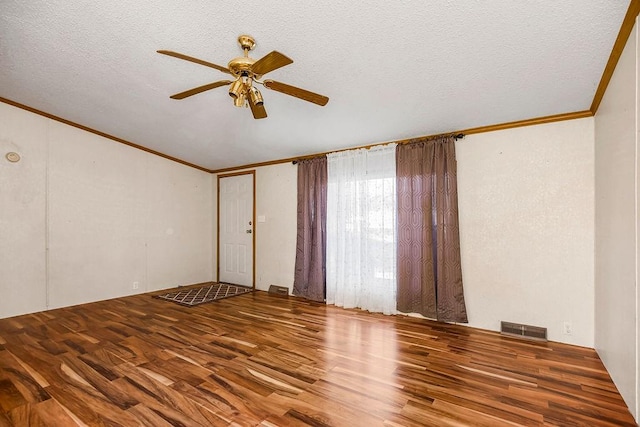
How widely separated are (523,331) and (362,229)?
2.10m

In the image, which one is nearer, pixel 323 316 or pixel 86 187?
pixel 323 316

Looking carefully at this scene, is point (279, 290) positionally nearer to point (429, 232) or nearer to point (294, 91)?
point (429, 232)

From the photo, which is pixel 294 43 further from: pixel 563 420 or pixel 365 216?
pixel 563 420

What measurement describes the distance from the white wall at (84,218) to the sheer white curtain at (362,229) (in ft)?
10.0

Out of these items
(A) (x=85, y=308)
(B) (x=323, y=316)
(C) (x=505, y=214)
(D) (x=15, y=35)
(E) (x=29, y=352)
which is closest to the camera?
(D) (x=15, y=35)

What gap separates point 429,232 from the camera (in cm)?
351

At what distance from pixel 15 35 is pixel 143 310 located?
3206 mm

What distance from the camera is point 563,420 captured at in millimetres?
1768

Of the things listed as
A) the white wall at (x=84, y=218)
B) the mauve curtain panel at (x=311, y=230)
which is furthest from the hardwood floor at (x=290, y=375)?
the mauve curtain panel at (x=311, y=230)

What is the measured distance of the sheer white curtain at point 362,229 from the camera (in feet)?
12.8

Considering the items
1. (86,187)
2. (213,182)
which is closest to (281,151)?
(213,182)

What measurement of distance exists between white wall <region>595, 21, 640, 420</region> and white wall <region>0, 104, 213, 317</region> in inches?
231

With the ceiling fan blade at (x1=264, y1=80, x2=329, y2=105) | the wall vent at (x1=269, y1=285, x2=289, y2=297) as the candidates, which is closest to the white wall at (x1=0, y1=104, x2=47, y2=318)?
the wall vent at (x1=269, y1=285, x2=289, y2=297)

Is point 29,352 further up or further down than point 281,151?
further down
